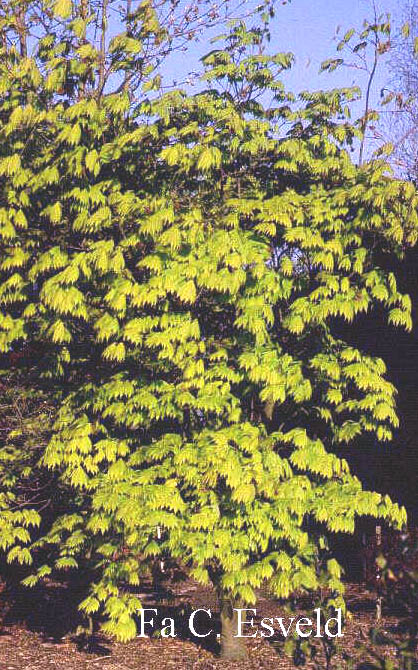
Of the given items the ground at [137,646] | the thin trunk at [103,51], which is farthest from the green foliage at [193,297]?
the ground at [137,646]

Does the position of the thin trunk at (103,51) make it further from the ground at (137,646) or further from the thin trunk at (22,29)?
the ground at (137,646)

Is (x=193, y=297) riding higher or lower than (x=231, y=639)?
higher

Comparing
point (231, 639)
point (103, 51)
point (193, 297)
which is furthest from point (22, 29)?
point (231, 639)

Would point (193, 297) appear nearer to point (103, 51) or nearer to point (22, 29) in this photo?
point (103, 51)

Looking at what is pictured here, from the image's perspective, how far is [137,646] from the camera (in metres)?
9.18

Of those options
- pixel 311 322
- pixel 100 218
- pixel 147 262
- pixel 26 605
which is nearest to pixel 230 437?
pixel 311 322

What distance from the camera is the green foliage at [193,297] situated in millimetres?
6801

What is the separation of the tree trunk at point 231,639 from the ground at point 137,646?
0.11m

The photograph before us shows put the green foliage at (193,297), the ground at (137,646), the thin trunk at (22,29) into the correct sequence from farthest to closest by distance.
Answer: the thin trunk at (22,29)
the ground at (137,646)
the green foliage at (193,297)

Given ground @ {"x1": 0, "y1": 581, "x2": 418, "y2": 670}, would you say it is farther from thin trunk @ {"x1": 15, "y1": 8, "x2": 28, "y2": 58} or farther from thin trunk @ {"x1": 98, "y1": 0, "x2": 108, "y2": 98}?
thin trunk @ {"x1": 15, "y1": 8, "x2": 28, "y2": 58}

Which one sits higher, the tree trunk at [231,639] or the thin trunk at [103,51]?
the thin trunk at [103,51]

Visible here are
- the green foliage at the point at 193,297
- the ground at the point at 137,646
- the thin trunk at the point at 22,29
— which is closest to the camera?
the green foliage at the point at 193,297

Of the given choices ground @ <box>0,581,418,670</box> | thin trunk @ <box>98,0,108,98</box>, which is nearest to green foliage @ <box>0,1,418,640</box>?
thin trunk @ <box>98,0,108,98</box>

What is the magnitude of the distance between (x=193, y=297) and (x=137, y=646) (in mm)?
4817
